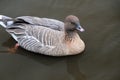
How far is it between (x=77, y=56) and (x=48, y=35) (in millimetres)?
720

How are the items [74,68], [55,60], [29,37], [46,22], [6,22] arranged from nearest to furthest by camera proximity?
[74,68]
[55,60]
[29,37]
[46,22]
[6,22]

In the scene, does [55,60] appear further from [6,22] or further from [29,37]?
[6,22]

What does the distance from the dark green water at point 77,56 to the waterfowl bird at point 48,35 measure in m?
0.18

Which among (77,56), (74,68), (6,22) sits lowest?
→ (74,68)

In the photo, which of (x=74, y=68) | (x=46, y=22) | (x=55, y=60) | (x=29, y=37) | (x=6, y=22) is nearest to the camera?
(x=74, y=68)

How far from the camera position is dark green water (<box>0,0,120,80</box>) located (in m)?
6.79

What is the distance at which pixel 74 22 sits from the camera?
693 cm

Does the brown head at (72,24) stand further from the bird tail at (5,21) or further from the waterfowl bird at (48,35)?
the bird tail at (5,21)

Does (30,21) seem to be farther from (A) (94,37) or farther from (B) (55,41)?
(A) (94,37)

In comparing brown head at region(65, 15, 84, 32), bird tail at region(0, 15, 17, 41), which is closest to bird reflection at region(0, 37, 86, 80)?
bird tail at region(0, 15, 17, 41)

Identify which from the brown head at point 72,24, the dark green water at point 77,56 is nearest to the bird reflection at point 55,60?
the dark green water at point 77,56

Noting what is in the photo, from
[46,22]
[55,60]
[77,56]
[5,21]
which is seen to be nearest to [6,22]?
[5,21]

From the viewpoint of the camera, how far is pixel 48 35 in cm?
704

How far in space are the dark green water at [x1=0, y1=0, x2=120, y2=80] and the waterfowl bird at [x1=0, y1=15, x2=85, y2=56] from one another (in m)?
0.18
